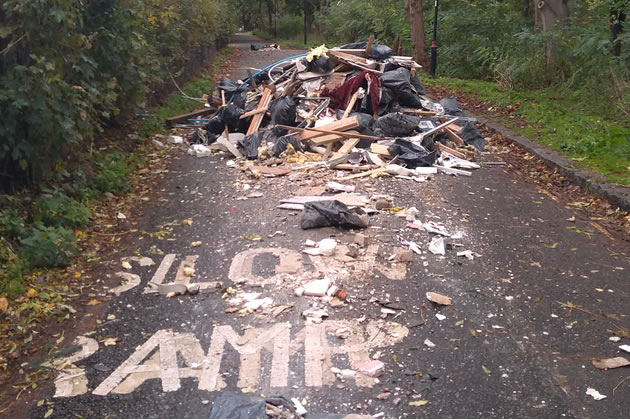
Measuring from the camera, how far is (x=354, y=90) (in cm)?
1015

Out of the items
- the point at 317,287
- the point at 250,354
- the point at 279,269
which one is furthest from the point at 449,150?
the point at 250,354

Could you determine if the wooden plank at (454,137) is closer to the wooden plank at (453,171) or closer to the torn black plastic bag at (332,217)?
the wooden plank at (453,171)

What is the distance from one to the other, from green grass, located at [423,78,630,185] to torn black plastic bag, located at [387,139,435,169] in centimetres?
203

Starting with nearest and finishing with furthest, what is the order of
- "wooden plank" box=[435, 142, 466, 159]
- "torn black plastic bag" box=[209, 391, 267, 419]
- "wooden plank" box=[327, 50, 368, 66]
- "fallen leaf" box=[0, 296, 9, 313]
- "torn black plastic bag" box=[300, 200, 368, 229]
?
"torn black plastic bag" box=[209, 391, 267, 419] → "fallen leaf" box=[0, 296, 9, 313] → "torn black plastic bag" box=[300, 200, 368, 229] → "wooden plank" box=[435, 142, 466, 159] → "wooden plank" box=[327, 50, 368, 66]

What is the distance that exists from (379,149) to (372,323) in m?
4.76

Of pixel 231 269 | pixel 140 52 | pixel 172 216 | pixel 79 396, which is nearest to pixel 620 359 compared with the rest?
pixel 231 269

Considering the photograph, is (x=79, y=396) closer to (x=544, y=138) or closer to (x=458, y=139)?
(x=458, y=139)

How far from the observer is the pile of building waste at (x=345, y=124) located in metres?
8.35

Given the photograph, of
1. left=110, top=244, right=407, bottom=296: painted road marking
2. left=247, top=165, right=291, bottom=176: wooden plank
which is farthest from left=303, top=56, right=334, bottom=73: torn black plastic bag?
left=110, top=244, right=407, bottom=296: painted road marking

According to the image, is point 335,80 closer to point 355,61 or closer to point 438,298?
point 355,61

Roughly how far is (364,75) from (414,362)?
7292 mm

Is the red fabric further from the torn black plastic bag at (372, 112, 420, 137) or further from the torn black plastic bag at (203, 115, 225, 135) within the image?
the torn black plastic bag at (203, 115, 225, 135)

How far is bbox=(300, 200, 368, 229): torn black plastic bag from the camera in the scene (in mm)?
5723

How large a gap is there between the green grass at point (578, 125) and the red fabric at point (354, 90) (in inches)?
106
